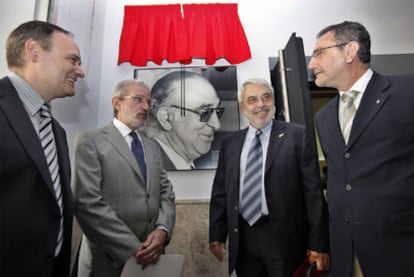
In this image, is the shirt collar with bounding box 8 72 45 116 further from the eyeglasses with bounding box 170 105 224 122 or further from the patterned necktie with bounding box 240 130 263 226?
the eyeglasses with bounding box 170 105 224 122

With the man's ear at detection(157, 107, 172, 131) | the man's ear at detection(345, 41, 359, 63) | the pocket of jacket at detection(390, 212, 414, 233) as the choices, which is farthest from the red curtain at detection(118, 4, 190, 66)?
the pocket of jacket at detection(390, 212, 414, 233)

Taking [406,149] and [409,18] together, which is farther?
[409,18]

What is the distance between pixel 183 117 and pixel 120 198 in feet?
4.30

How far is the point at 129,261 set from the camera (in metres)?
1.35

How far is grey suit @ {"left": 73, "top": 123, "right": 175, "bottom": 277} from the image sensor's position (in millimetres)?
1404

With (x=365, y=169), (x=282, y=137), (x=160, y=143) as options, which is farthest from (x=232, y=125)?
(x=365, y=169)

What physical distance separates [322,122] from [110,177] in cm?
119

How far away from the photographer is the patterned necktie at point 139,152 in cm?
169

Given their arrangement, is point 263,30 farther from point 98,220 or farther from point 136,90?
point 98,220

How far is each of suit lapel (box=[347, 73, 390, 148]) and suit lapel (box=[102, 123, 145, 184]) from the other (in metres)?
1.11

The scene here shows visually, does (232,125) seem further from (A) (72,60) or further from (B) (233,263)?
(A) (72,60)

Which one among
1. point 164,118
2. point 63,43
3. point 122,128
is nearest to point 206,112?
point 164,118

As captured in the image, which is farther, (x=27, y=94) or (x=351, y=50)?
(x=351, y=50)

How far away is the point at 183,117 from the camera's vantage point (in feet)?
8.95
